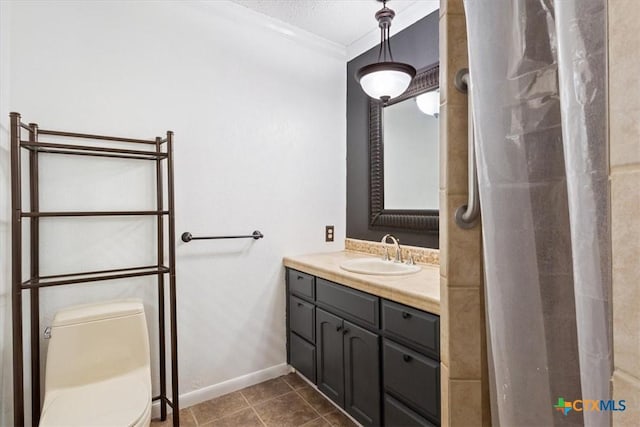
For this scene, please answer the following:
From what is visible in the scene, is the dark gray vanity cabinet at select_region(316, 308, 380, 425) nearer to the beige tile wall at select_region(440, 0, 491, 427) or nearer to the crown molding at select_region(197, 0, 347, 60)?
the beige tile wall at select_region(440, 0, 491, 427)

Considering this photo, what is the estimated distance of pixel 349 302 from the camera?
1.79 meters

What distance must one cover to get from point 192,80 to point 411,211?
1632mm

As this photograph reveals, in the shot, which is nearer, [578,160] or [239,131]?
[578,160]

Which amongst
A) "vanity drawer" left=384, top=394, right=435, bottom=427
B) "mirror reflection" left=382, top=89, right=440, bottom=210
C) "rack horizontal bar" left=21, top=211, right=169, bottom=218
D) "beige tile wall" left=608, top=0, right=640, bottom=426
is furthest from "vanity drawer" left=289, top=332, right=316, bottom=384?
"beige tile wall" left=608, top=0, right=640, bottom=426

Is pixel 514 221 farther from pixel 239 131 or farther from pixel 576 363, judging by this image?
pixel 239 131

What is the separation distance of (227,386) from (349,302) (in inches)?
42.7

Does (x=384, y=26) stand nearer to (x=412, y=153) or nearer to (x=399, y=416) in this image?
(x=412, y=153)

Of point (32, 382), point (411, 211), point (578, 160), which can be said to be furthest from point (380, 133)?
point (32, 382)

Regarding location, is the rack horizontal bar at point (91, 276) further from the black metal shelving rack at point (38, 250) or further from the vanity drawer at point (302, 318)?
the vanity drawer at point (302, 318)

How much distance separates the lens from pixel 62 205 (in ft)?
5.43

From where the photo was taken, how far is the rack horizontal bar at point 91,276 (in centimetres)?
147

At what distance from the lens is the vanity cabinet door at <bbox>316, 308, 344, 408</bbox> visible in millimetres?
1885

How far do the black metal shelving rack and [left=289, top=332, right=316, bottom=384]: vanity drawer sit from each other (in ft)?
2.66
